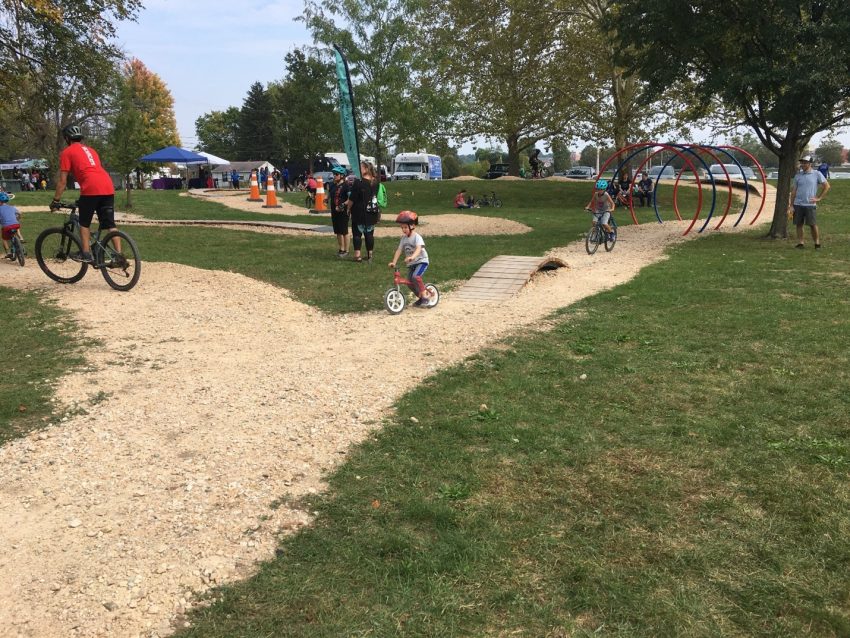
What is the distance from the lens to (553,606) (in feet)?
8.71

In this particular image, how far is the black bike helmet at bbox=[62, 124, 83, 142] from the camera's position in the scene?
821 cm

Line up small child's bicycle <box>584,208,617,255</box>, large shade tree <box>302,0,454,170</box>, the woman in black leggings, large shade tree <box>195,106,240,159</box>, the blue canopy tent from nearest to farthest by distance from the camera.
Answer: the woman in black leggings, small child's bicycle <box>584,208,617,255</box>, large shade tree <box>302,0,454,170</box>, the blue canopy tent, large shade tree <box>195,106,240,159</box>

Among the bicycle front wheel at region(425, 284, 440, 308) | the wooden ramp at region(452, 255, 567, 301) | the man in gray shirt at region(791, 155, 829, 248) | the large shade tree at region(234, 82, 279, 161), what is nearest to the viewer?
the bicycle front wheel at region(425, 284, 440, 308)

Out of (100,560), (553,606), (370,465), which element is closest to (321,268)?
(370,465)

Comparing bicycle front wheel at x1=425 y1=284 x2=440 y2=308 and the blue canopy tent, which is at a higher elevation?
the blue canopy tent

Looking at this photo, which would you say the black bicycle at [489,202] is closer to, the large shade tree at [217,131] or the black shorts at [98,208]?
the black shorts at [98,208]

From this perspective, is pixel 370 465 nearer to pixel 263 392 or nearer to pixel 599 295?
pixel 263 392

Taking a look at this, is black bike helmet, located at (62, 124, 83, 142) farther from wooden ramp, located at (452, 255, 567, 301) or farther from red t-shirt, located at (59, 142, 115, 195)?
wooden ramp, located at (452, 255, 567, 301)

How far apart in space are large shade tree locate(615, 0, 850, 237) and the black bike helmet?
11878 mm

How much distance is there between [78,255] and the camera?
9000 millimetres

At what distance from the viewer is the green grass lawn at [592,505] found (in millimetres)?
2627

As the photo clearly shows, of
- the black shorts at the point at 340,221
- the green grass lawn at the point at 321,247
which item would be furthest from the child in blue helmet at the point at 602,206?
the black shorts at the point at 340,221

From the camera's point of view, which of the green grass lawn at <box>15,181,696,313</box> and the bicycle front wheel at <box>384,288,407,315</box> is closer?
the bicycle front wheel at <box>384,288,407,315</box>

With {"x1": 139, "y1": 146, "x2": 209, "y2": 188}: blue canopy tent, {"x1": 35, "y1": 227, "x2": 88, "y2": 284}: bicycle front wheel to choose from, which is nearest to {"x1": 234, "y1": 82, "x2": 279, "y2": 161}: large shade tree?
{"x1": 139, "y1": 146, "x2": 209, "y2": 188}: blue canopy tent
